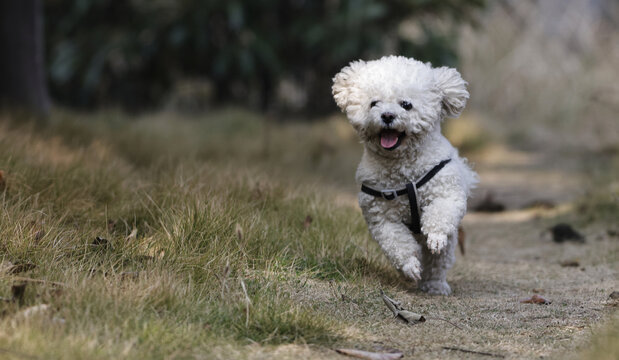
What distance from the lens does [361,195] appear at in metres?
3.67

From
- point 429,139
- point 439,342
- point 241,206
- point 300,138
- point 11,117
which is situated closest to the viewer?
point 439,342

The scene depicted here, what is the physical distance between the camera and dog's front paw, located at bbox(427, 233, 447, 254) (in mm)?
3338

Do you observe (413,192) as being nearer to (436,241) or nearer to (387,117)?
(436,241)

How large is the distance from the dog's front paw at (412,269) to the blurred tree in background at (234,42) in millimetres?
6591

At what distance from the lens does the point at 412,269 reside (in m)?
3.40

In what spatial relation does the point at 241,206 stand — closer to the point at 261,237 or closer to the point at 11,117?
the point at 261,237

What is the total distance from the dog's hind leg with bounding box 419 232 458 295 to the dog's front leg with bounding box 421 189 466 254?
223 millimetres

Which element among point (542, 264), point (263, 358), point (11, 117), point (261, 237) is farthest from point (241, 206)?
point (11, 117)

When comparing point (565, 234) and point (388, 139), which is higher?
point (388, 139)

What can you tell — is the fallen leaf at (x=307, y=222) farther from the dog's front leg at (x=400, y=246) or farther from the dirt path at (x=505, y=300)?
the dirt path at (x=505, y=300)

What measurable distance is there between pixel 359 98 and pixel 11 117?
4175 millimetres

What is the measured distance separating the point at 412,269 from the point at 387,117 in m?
0.76

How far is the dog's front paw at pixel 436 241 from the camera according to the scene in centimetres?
334

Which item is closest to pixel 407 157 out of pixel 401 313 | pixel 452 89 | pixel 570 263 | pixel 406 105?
pixel 406 105
